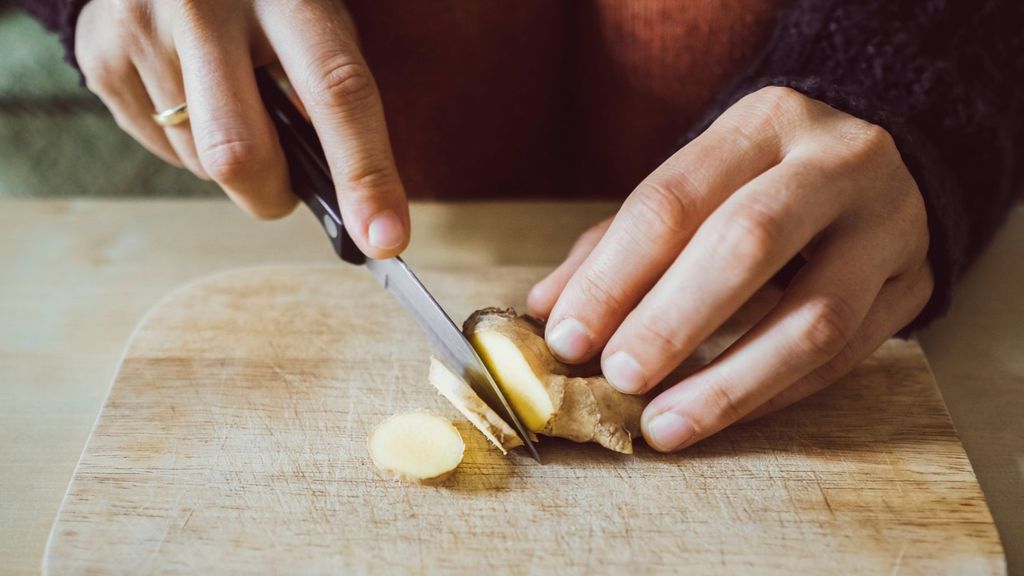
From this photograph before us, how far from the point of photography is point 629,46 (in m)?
1.45

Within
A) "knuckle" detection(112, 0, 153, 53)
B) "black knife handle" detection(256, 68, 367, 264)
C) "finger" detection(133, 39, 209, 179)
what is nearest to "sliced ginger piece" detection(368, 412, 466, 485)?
"black knife handle" detection(256, 68, 367, 264)

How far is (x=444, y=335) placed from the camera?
1.07m

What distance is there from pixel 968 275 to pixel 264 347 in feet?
3.63

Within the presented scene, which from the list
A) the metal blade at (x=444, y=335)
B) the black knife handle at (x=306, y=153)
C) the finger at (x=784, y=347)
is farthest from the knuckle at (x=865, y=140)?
the black knife handle at (x=306, y=153)

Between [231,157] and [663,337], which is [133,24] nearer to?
[231,157]

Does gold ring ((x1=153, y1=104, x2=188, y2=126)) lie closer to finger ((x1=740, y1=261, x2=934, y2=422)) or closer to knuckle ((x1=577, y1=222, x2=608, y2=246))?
knuckle ((x1=577, y1=222, x2=608, y2=246))

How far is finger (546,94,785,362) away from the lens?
0.94m

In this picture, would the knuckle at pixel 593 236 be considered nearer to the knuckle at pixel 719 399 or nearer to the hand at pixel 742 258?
the hand at pixel 742 258

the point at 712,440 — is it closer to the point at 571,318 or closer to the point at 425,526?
the point at 571,318

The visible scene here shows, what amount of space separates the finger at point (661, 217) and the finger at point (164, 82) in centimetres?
63

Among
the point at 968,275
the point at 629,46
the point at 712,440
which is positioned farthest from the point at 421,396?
the point at 968,275

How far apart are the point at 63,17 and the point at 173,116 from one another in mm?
246

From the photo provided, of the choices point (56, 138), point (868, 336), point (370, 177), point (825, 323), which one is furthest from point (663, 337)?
point (56, 138)

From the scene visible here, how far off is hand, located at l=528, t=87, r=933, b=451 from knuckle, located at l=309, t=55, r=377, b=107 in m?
0.35
